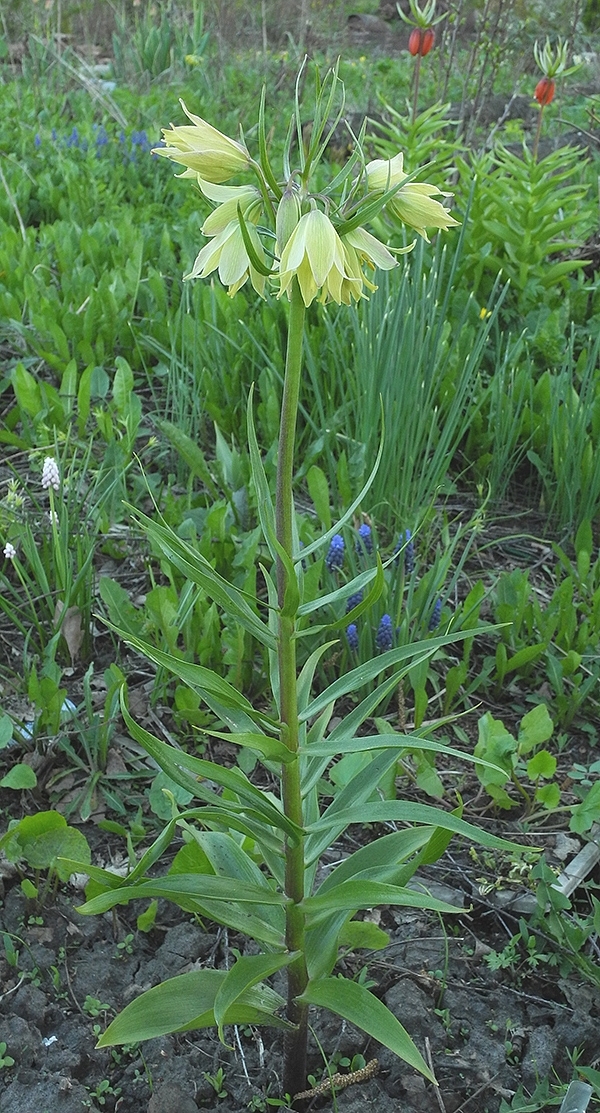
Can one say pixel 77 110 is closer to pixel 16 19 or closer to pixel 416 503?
pixel 16 19

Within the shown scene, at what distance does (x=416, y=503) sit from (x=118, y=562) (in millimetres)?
656

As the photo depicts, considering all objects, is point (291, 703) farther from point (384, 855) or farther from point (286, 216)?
point (286, 216)

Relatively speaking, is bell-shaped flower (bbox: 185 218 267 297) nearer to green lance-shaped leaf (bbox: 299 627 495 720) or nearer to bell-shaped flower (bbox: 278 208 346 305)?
bell-shaped flower (bbox: 278 208 346 305)

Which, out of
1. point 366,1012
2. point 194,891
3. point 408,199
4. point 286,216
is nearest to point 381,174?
point 408,199

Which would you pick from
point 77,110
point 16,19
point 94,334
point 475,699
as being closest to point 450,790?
point 475,699

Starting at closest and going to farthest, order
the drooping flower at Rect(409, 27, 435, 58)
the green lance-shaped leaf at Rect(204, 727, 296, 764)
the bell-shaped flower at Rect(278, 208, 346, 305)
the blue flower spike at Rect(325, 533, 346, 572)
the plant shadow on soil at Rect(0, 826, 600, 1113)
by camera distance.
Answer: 1. the bell-shaped flower at Rect(278, 208, 346, 305)
2. the green lance-shaped leaf at Rect(204, 727, 296, 764)
3. the plant shadow on soil at Rect(0, 826, 600, 1113)
4. the blue flower spike at Rect(325, 533, 346, 572)
5. the drooping flower at Rect(409, 27, 435, 58)

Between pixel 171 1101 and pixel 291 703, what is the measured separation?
1.74 feet

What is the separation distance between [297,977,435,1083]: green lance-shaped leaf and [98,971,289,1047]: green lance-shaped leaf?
0.22ft

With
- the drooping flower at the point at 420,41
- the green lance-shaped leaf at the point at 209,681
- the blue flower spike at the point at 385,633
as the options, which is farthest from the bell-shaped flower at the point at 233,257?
the drooping flower at the point at 420,41

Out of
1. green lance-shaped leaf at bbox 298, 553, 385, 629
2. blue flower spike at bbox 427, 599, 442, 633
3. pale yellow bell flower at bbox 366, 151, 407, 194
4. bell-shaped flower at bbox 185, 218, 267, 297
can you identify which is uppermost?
pale yellow bell flower at bbox 366, 151, 407, 194

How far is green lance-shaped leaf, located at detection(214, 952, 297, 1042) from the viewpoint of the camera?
976 mm

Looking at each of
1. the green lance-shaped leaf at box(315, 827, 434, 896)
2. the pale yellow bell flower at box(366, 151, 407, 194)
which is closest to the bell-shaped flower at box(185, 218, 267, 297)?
the pale yellow bell flower at box(366, 151, 407, 194)

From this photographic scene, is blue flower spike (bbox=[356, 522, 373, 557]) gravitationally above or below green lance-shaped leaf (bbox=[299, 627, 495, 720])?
below

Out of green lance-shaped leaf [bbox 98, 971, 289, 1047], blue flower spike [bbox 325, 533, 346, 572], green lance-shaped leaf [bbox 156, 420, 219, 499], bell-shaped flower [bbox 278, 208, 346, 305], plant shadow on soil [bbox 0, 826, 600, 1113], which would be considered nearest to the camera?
bell-shaped flower [bbox 278, 208, 346, 305]
